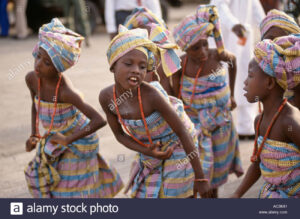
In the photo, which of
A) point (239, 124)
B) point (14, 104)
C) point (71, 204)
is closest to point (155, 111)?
point (71, 204)

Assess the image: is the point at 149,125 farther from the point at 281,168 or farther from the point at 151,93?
the point at 281,168

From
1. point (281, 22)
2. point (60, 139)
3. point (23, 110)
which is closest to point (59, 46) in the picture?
point (60, 139)

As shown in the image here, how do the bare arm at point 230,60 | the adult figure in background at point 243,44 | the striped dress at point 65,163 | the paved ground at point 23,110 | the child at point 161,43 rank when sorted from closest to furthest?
the child at point 161,43, the striped dress at point 65,163, the bare arm at point 230,60, the paved ground at point 23,110, the adult figure in background at point 243,44

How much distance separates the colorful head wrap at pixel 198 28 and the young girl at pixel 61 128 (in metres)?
0.91

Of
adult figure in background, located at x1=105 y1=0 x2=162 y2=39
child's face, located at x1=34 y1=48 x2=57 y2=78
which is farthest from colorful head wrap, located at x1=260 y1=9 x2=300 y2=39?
adult figure in background, located at x1=105 y1=0 x2=162 y2=39

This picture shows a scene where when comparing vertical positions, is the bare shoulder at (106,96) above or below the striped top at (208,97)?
above

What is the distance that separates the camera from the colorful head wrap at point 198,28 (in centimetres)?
411

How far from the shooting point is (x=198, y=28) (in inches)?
161

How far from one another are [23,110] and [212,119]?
155 inches

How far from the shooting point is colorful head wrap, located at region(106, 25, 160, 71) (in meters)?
3.09

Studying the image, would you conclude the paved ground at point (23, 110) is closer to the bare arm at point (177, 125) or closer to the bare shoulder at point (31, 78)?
the bare shoulder at point (31, 78)

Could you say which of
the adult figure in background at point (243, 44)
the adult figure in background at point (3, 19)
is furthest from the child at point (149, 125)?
the adult figure in background at point (3, 19)

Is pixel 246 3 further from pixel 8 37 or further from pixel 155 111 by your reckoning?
pixel 8 37

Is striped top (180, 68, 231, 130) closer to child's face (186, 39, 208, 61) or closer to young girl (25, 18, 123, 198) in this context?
child's face (186, 39, 208, 61)
